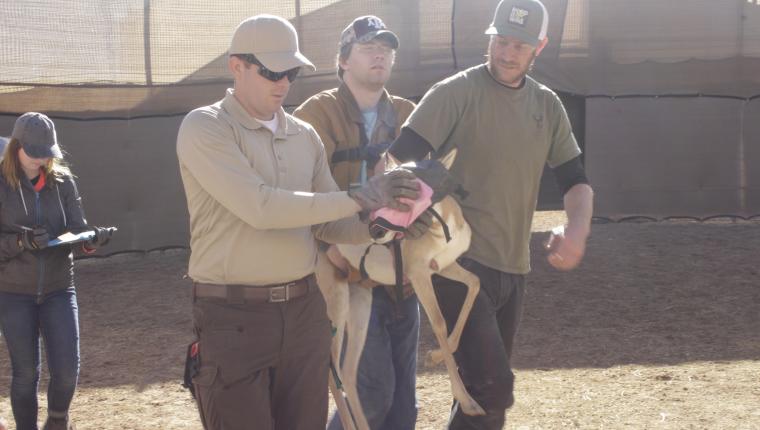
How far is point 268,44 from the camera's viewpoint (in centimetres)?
292

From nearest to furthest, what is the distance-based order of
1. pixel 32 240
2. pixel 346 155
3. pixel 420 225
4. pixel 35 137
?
pixel 420 225, pixel 346 155, pixel 32 240, pixel 35 137

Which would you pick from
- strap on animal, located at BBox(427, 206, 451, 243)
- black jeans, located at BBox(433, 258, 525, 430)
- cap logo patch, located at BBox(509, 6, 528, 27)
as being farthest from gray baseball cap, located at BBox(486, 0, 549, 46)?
black jeans, located at BBox(433, 258, 525, 430)

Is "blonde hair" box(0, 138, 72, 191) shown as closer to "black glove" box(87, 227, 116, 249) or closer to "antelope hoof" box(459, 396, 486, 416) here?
"black glove" box(87, 227, 116, 249)

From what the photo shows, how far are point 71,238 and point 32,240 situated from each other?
0.19 m

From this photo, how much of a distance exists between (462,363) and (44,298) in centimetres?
207

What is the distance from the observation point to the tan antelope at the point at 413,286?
3404 mm

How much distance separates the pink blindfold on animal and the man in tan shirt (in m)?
0.06

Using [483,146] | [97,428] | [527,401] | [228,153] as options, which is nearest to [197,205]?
[228,153]

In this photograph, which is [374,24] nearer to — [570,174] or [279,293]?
[570,174]

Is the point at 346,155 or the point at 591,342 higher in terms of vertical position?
the point at 346,155

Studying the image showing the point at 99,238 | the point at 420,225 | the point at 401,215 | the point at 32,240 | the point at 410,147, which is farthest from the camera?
the point at 99,238

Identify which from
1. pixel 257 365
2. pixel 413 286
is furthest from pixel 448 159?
pixel 257 365

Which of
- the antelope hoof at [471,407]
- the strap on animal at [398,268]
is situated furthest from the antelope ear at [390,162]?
the antelope hoof at [471,407]

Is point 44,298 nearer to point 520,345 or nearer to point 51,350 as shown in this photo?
point 51,350
